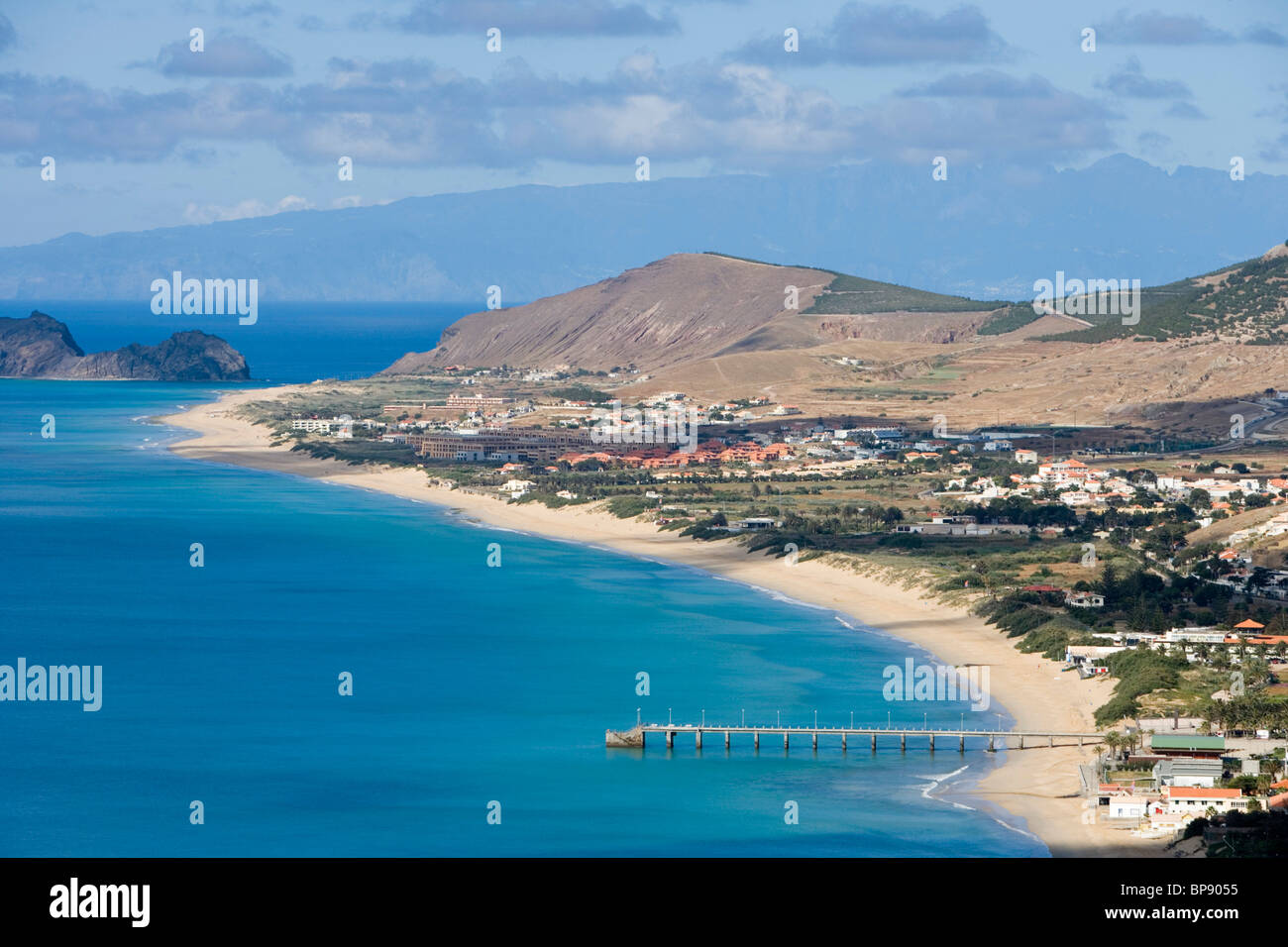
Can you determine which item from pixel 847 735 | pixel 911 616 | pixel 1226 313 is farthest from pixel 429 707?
pixel 1226 313

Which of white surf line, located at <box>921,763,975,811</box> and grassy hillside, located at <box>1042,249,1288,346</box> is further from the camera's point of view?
grassy hillside, located at <box>1042,249,1288,346</box>

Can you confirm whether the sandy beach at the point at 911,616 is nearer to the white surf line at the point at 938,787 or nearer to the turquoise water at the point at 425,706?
the white surf line at the point at 938,787

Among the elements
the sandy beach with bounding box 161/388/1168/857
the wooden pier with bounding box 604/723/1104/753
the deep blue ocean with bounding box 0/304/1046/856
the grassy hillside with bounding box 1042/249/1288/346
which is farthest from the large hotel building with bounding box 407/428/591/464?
the wooden pier with bounding box 604/723/1104/753

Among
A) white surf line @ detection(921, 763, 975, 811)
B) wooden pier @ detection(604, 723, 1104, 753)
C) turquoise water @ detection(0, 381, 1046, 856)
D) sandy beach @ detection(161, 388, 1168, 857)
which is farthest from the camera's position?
wooden pier @ detection(604, 723, 1104, 753)

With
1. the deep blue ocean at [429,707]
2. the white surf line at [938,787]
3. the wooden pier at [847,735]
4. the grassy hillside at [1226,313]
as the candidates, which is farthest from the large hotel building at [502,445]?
the white surf line at [938,787]

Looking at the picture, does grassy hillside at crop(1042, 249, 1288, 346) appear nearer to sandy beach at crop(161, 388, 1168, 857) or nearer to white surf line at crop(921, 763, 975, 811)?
sandy beach at crop(161, 388, 1168, 857)

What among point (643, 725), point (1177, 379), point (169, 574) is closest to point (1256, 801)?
point (643, 725)
